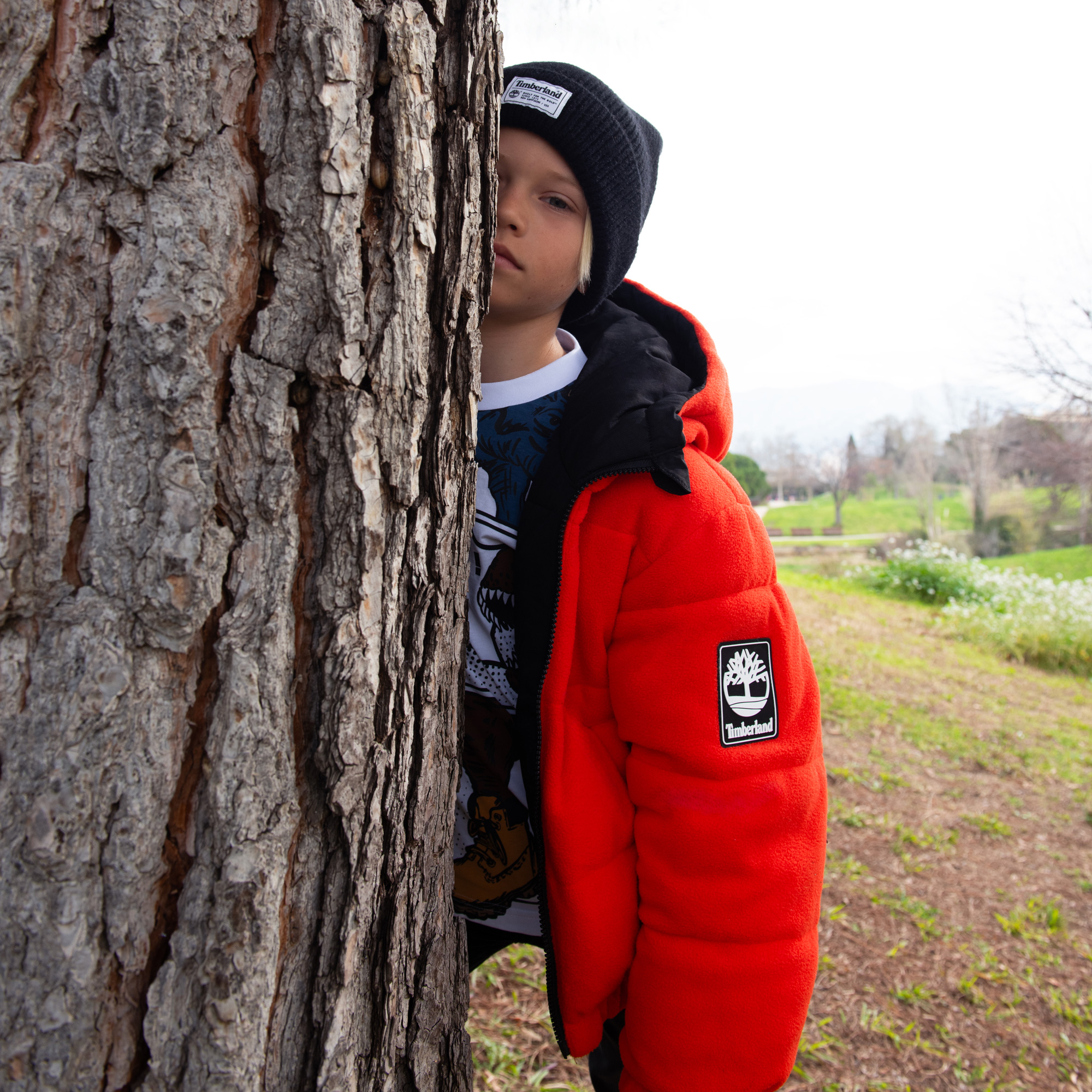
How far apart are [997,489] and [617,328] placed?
2522 cm

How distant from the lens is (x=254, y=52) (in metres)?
0.81

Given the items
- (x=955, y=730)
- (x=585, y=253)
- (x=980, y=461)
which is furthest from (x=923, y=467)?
(x=585, y=253)

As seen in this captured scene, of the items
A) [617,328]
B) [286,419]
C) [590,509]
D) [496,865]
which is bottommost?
[496,865]

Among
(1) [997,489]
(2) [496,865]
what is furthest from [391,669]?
(1) [997,489]

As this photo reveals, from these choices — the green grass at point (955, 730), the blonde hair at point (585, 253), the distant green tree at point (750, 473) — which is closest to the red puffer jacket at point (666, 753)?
the blonde hair at point (585, 253)

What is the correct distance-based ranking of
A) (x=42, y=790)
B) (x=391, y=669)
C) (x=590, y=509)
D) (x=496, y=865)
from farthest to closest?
(x=496, y=865), (x=590, y=509), (x=391, y=669), (x=42, y=790)

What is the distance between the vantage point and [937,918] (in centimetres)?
313

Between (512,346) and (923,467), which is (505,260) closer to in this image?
(512,346)

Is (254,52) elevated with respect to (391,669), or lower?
elevated

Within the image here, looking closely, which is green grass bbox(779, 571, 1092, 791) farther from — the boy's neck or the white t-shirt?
the boy's neck

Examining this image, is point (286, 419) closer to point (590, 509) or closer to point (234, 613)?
point (234, 613)

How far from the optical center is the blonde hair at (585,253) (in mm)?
1386

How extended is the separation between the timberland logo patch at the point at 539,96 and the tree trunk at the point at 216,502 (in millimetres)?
284

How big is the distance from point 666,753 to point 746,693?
6.5 inches
